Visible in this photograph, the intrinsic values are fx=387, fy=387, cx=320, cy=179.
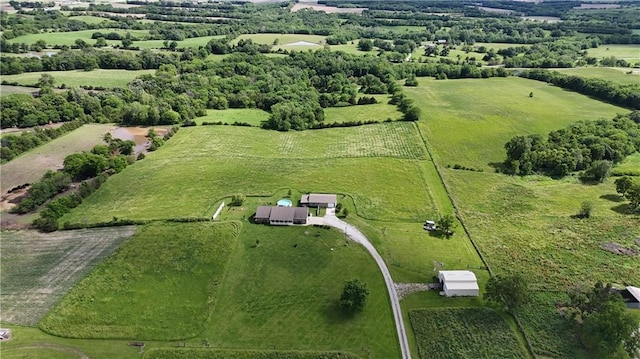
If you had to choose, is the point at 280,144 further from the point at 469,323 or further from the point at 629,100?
the point at 629,100

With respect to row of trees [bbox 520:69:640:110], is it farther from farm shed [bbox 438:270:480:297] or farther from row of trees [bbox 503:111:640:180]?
farm shed [bbox 438:270:480:297]

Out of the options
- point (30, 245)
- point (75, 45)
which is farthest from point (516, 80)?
point (75, 45)

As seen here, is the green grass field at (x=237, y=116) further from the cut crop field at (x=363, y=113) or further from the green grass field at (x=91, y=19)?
the green grass field at (x=91, y=19)

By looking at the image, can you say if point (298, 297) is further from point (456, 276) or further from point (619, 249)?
point (619, 249)

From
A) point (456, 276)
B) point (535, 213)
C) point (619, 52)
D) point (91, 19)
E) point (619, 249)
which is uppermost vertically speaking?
point (91, 19)

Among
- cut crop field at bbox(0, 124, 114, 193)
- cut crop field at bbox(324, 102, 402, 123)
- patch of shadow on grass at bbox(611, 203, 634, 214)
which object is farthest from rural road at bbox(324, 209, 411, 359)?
cut crop field at bbox(0, 124, 114, 193)

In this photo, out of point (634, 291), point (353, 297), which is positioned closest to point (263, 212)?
point (353, 297)

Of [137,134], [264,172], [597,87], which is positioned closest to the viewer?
[264,172]
